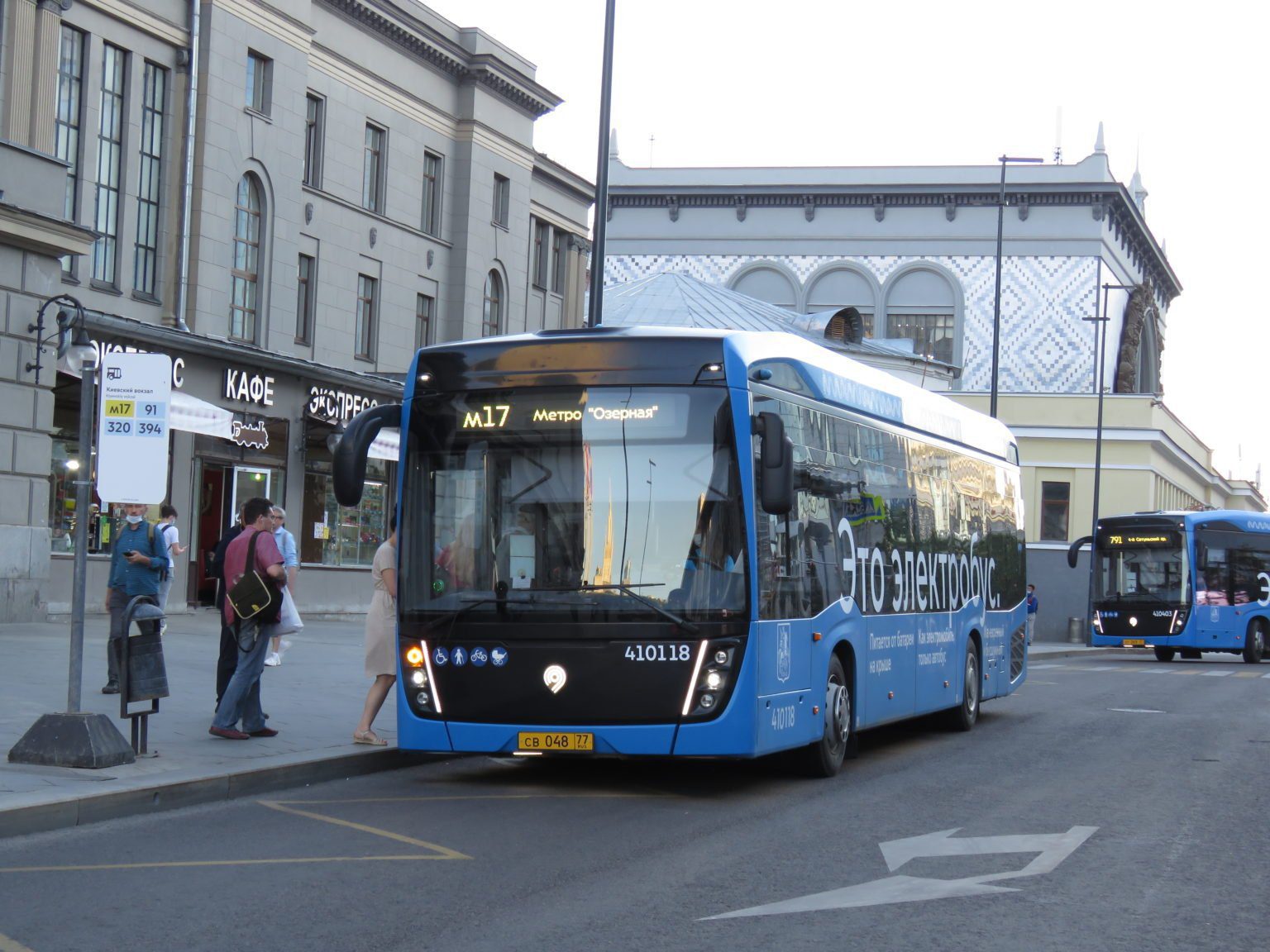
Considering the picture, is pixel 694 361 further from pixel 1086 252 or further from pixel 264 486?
pixel 1086 252

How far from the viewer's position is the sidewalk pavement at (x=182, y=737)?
387 inches

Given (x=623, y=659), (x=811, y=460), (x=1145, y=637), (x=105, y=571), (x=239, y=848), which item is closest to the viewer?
(x=239, y=848)

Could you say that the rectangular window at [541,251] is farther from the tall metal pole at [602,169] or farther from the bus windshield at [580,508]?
the bus windshield at [580,508]

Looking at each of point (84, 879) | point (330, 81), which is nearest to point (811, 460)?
point (84, 879)

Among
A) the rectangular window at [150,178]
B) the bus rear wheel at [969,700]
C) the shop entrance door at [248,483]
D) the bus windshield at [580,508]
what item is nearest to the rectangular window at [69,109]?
the rectangular window at [150,178]

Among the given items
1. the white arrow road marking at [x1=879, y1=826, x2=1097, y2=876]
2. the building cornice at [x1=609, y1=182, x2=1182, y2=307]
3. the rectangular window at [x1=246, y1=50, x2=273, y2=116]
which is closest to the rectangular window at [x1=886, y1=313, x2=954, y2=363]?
the building cornice at [x1=609, y1=182, x2=1182, y2=307]

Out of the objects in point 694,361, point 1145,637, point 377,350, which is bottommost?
point 1145,637

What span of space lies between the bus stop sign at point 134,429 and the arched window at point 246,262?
19.3 metres

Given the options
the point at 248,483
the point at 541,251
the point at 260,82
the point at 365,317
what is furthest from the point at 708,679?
the point at 541,251

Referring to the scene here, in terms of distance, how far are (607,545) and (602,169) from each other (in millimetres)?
9725

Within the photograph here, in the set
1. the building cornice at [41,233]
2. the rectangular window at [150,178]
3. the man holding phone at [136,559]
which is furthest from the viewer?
the rectangular window at [150,178]

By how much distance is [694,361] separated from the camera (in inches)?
449

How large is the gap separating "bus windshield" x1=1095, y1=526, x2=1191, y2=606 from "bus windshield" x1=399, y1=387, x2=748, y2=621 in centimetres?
3197

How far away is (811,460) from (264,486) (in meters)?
19.6
